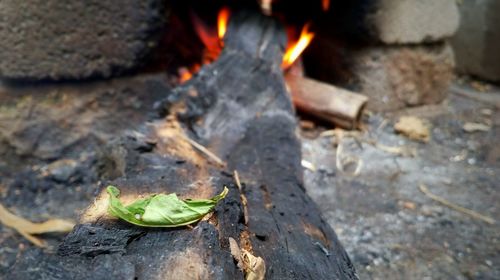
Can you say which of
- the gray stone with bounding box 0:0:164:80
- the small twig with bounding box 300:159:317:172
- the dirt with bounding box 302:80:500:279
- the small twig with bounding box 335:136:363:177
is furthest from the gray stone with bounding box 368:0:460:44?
the gray stone with bounding box 0:0:164:80

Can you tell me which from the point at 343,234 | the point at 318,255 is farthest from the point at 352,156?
the point at 318,255

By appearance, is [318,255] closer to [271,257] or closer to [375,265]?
[271,257]

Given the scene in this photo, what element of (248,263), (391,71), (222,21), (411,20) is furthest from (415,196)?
(222,21)

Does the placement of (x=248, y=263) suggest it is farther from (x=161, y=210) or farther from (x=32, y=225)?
(x=32, y=225)

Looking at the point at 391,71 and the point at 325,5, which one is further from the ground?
the point at 325,5

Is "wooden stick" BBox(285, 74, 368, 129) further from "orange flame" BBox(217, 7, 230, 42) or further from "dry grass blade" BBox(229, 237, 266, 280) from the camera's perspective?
"dry grass blade" BBox(229, 237, 266, 280)

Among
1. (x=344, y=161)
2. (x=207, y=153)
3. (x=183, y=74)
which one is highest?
(x=207, y=153)
